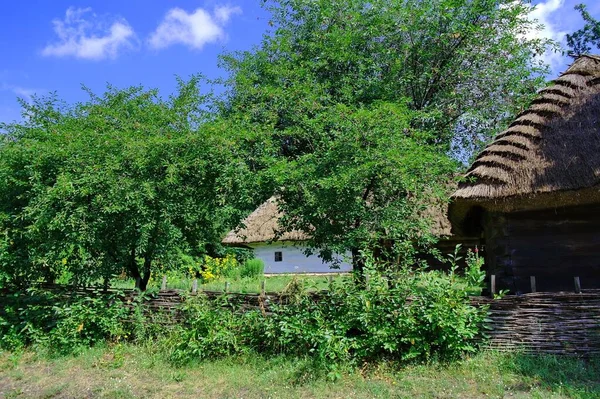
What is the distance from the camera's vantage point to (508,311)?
616cm

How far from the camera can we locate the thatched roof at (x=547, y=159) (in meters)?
7.09

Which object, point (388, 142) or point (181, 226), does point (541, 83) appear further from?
point (181, 226)

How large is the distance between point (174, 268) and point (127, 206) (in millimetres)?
1487

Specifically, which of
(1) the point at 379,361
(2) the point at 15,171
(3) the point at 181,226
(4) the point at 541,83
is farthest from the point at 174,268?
(4) the point at 541,83

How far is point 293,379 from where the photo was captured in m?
5.92

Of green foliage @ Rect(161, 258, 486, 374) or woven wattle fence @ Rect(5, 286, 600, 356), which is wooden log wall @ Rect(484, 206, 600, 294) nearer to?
woven wattle fence @ Rect(5, 286, 600, 356)

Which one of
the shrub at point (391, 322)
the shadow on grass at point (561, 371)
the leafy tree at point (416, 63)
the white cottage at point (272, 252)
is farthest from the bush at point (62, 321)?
the white cottage at point (272, 252)

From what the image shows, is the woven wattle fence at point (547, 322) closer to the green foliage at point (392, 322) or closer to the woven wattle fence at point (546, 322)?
the woven wattle fence at point (546, 322)

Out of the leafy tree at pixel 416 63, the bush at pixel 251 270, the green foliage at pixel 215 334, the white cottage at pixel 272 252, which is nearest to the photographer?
the green foliage at pixel 215 334

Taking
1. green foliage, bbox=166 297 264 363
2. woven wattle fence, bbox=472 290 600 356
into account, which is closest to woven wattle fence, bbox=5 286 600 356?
woven wattle fence, bbox=472 290 600 356

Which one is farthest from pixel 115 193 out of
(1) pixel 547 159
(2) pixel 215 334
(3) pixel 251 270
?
(3) pixel 251 270

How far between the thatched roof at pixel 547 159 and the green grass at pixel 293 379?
8.05ft

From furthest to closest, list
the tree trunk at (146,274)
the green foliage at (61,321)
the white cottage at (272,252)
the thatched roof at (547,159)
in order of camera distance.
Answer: the white cottage at (272,252), the tree trunk at (146,274), the green foliage at (61,321), the thatched roof at (547,159)

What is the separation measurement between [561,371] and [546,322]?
65 centimetres
